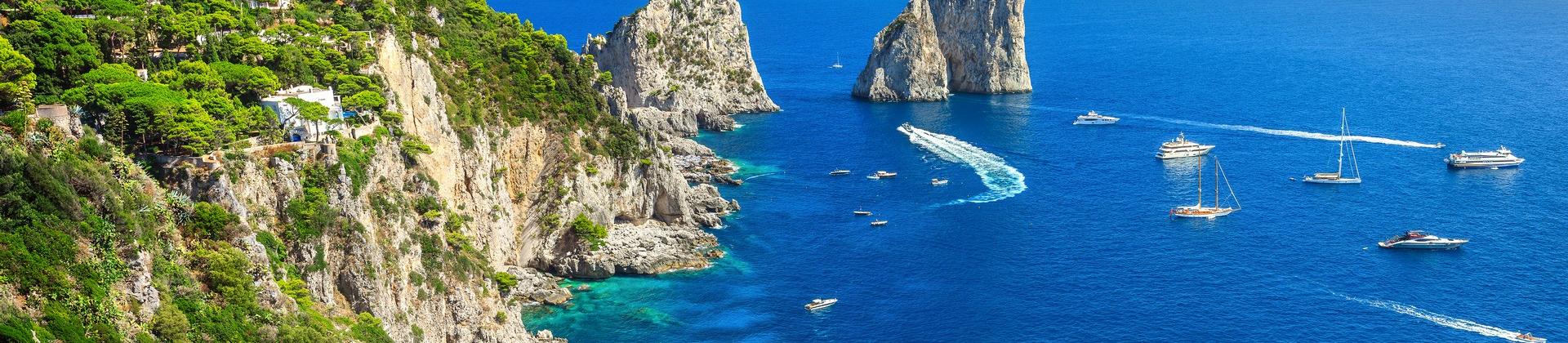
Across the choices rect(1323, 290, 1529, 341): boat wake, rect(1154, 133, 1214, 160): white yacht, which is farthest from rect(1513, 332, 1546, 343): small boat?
rect(1154, 133, 1214, 160): white yacht

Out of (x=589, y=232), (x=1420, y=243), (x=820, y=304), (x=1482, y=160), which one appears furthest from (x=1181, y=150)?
(x=589, y=232)

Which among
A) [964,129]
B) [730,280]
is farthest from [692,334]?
[964,129]

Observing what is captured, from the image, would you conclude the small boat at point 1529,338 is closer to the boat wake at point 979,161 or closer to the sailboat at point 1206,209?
the sailboat at point 1206,209

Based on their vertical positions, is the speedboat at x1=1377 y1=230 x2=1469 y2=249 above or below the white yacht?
below

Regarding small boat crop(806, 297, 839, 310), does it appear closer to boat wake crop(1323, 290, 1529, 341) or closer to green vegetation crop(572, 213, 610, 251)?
green vegetation crop(572, 213, 610, 251)

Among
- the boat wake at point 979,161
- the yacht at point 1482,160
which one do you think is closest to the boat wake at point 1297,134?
the yacht at point 1482,160

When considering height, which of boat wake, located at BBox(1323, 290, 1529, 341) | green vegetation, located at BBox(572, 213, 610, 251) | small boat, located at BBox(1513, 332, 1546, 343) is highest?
green vegetation, located at BBox(572, 213, 610, 251)

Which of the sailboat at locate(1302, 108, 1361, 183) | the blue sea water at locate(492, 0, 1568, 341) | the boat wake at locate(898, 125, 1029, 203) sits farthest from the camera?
the sailboat at locate(1302, 108, 1361, 183)

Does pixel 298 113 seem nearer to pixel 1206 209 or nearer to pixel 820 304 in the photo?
pixel 820 304
